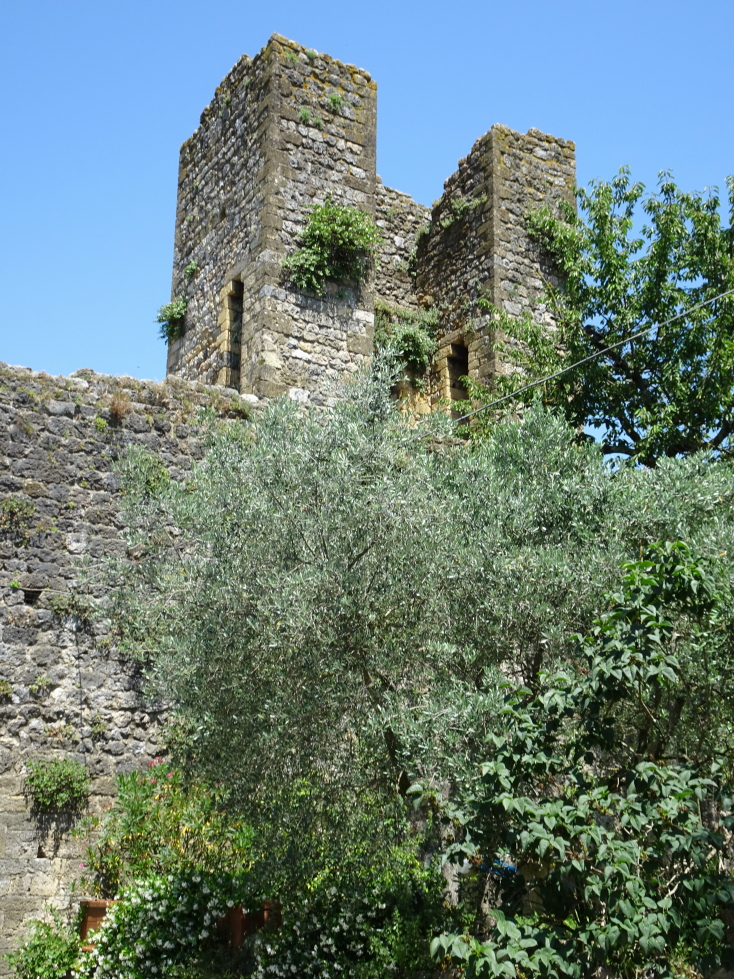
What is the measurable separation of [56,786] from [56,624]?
4.55ft

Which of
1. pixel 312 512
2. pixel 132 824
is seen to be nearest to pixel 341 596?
pixel 312 512

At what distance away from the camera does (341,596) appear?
6.70 m

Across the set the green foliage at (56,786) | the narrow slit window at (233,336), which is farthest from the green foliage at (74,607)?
the narrow slit window at (233,336)

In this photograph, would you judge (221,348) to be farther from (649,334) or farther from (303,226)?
(649,334)

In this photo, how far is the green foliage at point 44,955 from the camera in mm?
8227

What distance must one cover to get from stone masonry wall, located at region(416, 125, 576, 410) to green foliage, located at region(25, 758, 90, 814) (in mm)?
7347

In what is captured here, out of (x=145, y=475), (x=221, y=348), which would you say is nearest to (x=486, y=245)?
(x=221, y=348)

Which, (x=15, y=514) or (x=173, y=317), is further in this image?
(x=173, y=317)

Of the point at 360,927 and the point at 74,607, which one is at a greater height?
the point at 74,607

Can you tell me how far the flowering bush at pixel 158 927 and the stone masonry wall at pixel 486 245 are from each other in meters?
7.59

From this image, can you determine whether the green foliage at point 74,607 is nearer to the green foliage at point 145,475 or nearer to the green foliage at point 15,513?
the green foliage at point 15,513

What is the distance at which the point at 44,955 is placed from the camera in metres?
8.29

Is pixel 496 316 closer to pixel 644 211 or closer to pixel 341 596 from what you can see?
pixel 644 211

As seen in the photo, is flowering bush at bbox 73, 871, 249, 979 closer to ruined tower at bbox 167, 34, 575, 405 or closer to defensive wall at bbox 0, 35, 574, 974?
defensive wall at bbox 0, 35, 574, 974
